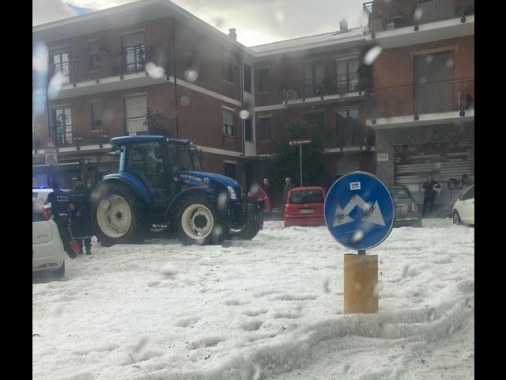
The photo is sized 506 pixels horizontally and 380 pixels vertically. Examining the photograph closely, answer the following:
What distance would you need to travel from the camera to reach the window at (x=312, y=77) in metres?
19.9

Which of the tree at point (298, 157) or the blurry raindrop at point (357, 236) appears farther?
the tree at point (298, 157)

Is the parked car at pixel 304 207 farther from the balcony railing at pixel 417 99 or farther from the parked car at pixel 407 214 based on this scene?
the balcony railing at pixel 417 99

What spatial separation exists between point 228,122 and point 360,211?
15.2 m

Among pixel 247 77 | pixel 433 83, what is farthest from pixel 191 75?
pixel 433 83

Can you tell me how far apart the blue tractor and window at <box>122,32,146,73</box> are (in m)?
7.03

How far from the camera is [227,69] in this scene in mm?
18703

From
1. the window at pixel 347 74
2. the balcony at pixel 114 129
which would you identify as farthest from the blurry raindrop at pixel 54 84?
the window at pixel 347 74

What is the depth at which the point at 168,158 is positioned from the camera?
8633 millimetres

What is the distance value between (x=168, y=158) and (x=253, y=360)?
6168 millimetres

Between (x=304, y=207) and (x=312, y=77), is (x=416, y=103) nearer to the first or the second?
(x=312, y=77)

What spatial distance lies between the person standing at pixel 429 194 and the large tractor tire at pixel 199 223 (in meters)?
8.25

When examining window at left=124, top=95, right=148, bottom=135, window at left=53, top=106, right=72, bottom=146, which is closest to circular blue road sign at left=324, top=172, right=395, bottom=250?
window at left=53, top=106, right=72, bottom=146

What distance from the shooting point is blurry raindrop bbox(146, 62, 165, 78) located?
15.0 metres
